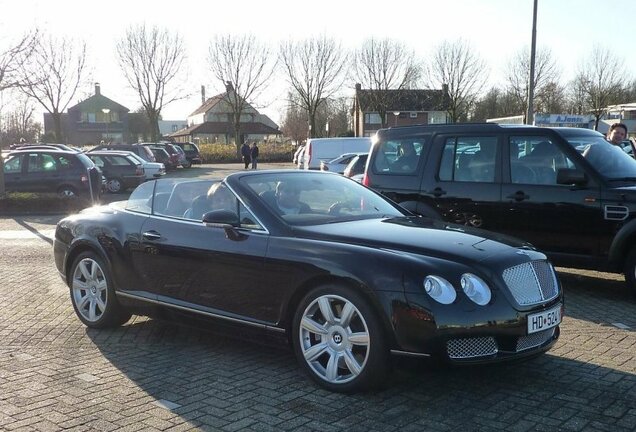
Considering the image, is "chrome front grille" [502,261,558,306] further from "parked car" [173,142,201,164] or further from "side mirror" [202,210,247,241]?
"parked car" [173,142,201,164]

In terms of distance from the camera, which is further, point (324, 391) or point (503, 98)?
point (503, 98)

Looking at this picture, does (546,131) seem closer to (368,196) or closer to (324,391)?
(368,196)

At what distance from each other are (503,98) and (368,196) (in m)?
58.1

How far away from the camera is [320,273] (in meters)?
4.16

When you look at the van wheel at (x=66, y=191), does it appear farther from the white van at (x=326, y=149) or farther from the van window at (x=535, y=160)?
the van window at (x=535, y=160)

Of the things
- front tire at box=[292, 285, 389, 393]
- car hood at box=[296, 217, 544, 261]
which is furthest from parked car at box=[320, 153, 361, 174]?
front tire at box=[292, 285, 389, 393]

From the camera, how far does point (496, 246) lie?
4324mm

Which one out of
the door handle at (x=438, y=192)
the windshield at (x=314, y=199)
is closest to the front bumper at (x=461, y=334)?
the windshield at (x=314, y=199)

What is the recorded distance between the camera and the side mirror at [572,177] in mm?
6730

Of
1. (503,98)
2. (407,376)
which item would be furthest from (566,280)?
(503,98)

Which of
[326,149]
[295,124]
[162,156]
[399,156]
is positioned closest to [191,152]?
[162,156]

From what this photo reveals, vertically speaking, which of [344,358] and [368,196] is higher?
[368,196]

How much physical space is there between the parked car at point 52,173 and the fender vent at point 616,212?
13.6 m

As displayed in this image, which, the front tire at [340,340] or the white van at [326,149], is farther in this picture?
the white van at [326,149]
